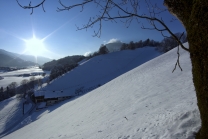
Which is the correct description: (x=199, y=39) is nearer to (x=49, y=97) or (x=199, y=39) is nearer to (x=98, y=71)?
(x=49, y=97)

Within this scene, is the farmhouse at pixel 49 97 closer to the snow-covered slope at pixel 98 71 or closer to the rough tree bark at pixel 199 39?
the snow-covered slope at pixel 98 71

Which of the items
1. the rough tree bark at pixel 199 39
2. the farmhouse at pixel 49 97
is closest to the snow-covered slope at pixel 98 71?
the farmhouse at pixel 49 97

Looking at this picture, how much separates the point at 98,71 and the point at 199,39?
67048 mm

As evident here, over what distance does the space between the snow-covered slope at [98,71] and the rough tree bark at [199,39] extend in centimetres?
4849

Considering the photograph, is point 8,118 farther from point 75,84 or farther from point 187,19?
point 187,19

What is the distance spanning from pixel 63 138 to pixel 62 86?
5482 cm

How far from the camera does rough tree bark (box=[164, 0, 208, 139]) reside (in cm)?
143

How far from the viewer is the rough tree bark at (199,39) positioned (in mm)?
1426

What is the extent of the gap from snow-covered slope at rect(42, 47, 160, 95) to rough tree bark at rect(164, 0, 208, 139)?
4849 cm

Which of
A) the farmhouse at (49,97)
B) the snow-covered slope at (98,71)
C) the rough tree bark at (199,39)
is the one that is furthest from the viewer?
the snow-covered slope at (98,71)

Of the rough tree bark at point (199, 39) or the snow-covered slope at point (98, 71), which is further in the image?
the snow-covered slope at point (98, 71)

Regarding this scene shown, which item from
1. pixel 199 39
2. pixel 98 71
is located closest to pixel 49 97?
pixel 98 71

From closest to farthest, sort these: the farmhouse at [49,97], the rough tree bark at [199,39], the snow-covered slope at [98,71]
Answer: the rough tree bark at [199,39], the farmhouse at [49,97], the snow-covered slope at [98,71]

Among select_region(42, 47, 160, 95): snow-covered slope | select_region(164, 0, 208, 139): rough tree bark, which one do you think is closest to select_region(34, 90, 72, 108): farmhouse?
select_region(42, 47, 160, 95): snow-covered slope
